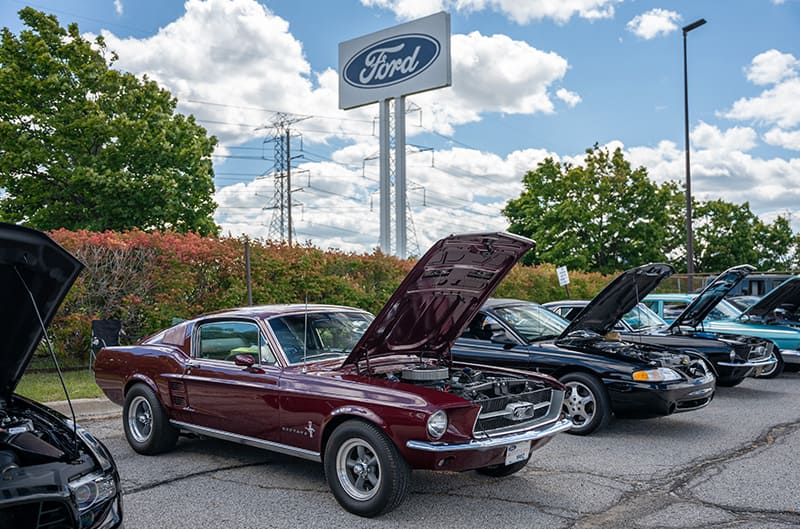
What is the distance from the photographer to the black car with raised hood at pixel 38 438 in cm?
310

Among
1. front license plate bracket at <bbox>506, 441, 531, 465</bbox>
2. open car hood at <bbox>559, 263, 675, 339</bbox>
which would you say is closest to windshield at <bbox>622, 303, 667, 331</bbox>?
open car hood at <bbox>559, 263, 675, 339</bbox>

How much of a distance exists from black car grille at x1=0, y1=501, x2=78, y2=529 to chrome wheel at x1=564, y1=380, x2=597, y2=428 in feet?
18.2

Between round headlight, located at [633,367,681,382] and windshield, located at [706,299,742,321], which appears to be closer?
round headlight, located at [633,367,681,382]

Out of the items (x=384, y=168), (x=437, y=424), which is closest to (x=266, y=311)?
(x=437, y=424)

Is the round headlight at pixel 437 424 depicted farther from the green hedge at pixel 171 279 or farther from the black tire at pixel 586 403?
the green hedge at pixel 171 279

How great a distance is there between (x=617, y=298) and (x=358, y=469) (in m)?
4.95

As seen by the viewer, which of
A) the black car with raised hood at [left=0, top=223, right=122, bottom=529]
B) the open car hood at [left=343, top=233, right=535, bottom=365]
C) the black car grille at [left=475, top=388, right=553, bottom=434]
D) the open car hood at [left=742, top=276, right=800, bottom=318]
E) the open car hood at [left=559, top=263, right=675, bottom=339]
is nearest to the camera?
the black car with raised hood at [left=0, top=223, right=122, bottom=529]

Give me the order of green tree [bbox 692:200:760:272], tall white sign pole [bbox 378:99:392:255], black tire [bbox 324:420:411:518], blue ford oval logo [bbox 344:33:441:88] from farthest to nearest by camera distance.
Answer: green tree [bbox 692:200:760:272]
tall white sign pole [bbox 378:99:392:255]
blue ford oval logo [bbox 344:33:441:88]
black tire [bbox 324:420:411:518]

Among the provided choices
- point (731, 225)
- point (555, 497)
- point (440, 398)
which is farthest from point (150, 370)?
point (731, 225)

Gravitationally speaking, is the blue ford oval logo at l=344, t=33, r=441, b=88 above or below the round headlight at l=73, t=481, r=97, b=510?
above

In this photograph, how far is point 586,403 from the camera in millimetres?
7547

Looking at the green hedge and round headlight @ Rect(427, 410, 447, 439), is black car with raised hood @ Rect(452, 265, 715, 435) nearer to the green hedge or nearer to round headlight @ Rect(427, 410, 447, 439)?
round headlight @ Rect(427, 410, 447, 439)

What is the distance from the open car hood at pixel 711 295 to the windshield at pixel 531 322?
2249 mm

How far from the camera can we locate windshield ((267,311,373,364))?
5.85 metres
